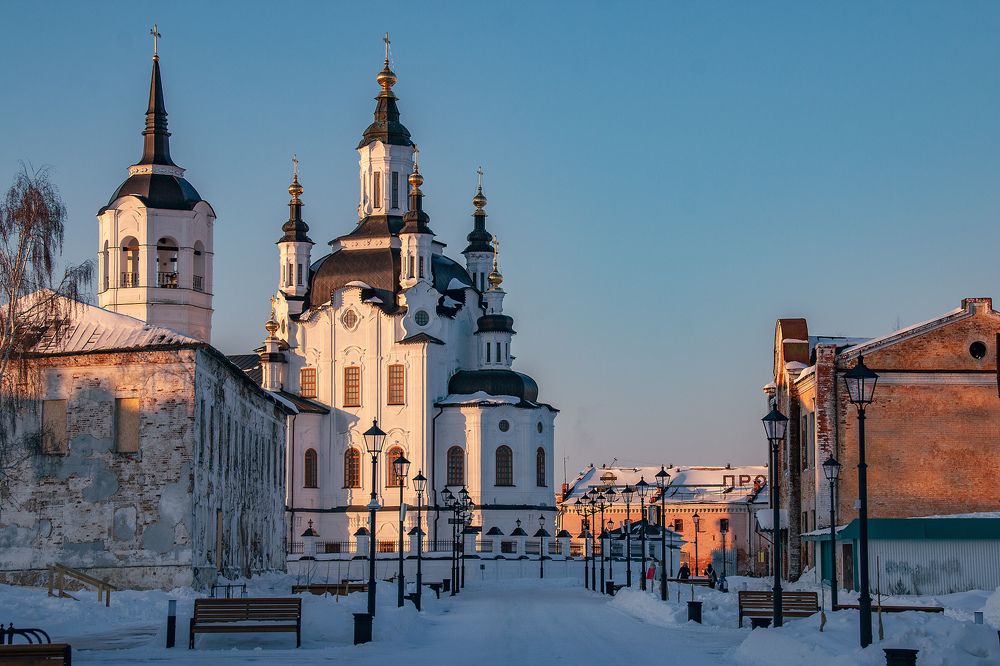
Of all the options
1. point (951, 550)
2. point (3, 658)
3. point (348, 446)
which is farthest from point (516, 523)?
point (3, 658)

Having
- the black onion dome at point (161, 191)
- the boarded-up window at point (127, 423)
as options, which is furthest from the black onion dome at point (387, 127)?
the boarded-up window at point (127, 423)

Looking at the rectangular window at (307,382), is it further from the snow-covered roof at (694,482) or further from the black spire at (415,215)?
the snow-covered roof at (694,482)

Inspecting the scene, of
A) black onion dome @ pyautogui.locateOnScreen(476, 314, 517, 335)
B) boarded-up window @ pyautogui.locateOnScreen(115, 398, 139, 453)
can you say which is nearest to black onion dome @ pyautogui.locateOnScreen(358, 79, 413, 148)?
black onion dome @ pyautogui.locateOnScreen(476, 314, 517, 335)

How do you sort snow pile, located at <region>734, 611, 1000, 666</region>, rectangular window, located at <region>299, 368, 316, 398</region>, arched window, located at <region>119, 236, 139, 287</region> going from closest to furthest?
snow pile, located at <region>734, 611, 1000, 666</region>
arched window, located at <region>119, 236, 139, 287</region>
rectangular window, located at <region>299, 368, 316, 398</region>

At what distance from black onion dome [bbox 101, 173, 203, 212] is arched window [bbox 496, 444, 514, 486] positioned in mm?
29340

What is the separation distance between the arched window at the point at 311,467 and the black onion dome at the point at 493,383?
28.6 ft

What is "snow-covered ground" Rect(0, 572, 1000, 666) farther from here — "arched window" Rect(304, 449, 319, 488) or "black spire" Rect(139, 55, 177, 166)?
"arched window" Rect(304, 449, 319, 488)

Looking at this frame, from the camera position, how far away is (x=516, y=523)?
86562mm

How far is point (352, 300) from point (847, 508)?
1842 inches

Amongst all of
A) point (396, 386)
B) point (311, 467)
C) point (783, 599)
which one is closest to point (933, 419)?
point (783, 599)

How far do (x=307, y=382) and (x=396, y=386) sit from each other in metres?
5.75

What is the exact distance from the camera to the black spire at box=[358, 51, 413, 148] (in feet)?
315

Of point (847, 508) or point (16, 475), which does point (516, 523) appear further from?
point (16, 475)

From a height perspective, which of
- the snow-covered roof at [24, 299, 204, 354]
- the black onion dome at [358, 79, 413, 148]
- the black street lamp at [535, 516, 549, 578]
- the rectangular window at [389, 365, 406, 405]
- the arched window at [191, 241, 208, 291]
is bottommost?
the black street lamp at [535, 516, 549, 578]
